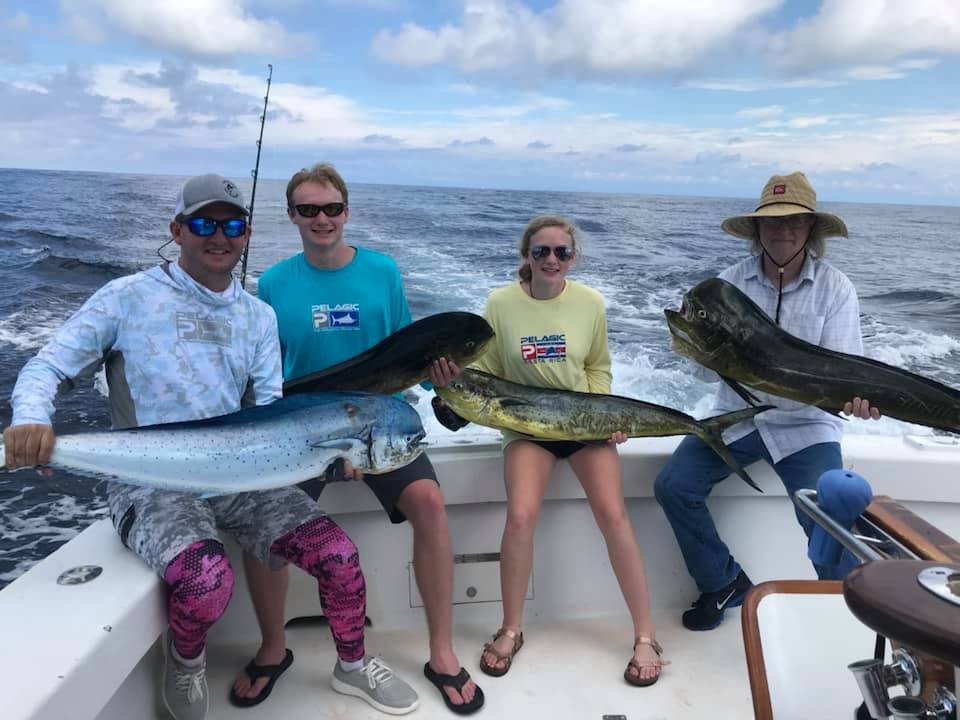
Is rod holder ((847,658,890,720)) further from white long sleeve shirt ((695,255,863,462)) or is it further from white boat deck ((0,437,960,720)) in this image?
white long sleeve shirt ((695,255,863,462))

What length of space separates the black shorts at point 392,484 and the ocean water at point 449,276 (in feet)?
1.73

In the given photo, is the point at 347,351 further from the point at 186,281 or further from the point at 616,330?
the point at 616,330

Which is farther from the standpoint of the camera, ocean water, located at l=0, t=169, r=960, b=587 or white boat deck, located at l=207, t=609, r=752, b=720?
ocean water, located at l=0, t=169, r=960, b=587

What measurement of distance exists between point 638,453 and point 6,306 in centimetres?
757

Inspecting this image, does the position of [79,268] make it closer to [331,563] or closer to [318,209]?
[318,209]

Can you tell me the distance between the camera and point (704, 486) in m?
2.49

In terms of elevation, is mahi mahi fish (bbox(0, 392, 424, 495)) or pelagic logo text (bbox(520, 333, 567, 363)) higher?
pelagic logo text (bbox(520, 333, 567, 363))

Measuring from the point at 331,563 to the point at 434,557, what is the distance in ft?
1.29

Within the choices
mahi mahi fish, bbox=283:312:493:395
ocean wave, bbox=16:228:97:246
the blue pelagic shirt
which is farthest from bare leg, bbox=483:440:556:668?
ocean wave, bbox=16:228:97:246

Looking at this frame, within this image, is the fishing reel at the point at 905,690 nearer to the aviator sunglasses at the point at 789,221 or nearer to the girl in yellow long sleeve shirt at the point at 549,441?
the girl in yellow long sleeve shirt at the point at 549,441

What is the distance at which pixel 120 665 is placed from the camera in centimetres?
157

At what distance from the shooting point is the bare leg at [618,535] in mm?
2373

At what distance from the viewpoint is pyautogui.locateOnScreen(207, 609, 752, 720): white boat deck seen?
217 centimetres

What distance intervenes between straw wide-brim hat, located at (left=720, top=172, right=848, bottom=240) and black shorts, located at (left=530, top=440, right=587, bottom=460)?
93 centimetres
